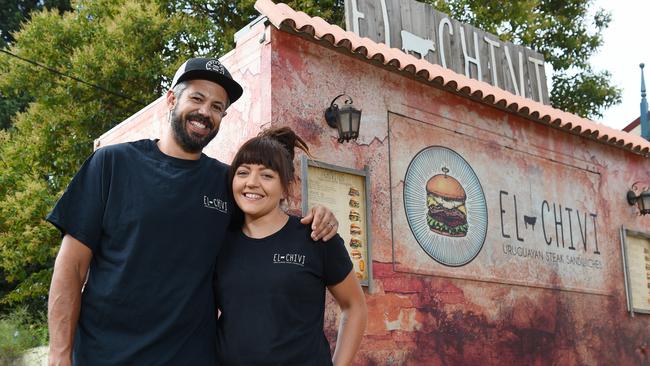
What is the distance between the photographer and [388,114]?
6820 mm

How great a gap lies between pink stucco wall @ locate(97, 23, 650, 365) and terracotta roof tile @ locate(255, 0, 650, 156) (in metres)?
0.12

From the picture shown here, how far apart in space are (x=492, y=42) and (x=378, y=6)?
2.26m

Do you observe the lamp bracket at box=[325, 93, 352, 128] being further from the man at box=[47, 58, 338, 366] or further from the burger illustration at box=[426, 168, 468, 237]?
the man at box=[47, 58, 338, 366]

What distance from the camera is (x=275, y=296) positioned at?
2521 millimetres

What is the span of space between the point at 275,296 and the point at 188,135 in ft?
2.45

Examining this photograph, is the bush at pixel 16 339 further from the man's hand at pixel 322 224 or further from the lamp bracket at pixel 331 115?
the man's hand at pixel 322 224

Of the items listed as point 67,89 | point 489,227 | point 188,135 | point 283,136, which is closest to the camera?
point 188,135

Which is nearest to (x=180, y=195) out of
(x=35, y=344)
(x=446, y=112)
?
(x=446, y=112)

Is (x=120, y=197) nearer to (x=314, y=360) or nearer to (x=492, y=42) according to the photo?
(x=314, y=360)

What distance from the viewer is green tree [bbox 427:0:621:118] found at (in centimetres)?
1587

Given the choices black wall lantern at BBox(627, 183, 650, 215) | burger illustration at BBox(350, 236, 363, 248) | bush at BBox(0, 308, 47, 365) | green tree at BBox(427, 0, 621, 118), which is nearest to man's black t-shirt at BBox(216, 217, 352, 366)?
burger illustration at BBox(350, 236, 363, 248)

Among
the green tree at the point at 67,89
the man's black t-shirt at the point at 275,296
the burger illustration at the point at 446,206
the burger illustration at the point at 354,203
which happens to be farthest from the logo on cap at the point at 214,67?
the green tree at the point at 67,89

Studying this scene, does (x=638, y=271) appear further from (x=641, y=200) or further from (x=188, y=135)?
(x=188, y=135)

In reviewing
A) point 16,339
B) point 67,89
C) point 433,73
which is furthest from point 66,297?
point 67,89
